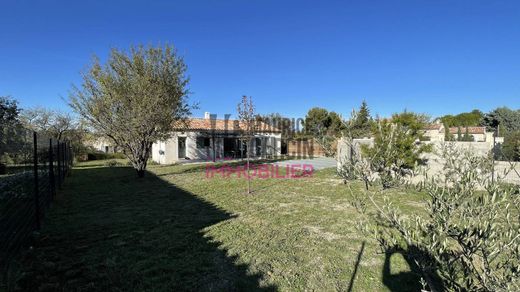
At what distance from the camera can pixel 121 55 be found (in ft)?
43.2

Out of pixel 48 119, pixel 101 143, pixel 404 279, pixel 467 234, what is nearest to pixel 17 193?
pixel 467 234

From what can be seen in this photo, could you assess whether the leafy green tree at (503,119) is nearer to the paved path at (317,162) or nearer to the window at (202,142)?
the paved path at (317,162)

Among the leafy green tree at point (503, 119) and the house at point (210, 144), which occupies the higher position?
the leafy green tree at point (503, 119)

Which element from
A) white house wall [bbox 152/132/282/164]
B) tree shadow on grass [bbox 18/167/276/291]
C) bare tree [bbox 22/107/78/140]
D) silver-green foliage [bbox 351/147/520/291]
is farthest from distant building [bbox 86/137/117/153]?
silver-green foliage [bbox 351/147/520/291]

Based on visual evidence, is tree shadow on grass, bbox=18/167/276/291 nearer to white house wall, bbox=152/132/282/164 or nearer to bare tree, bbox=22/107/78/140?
white house wall, bbox=152/132/282/164

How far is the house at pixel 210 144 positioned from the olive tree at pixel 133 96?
7.28 m

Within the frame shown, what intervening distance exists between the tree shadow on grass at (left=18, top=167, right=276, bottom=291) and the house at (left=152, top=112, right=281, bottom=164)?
14014mm

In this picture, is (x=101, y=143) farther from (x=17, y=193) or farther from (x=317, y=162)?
(x=17, y=193)

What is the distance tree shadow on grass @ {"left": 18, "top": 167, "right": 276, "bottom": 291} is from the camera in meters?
3.62

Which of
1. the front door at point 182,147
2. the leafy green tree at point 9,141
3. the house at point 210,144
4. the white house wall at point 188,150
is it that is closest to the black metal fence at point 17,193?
the leafy green tree at point 9,141

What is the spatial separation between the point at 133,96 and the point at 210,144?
43.0 ft

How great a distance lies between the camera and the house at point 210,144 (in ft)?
75.0

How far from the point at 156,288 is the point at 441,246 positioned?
3.26 m

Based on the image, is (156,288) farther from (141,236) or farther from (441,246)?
(441,246)
